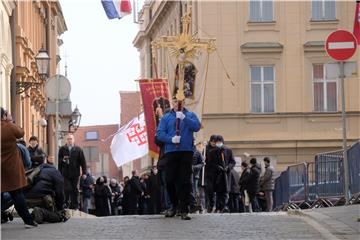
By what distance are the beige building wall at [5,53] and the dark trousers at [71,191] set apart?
9.73 metres

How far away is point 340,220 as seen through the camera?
15633 mm

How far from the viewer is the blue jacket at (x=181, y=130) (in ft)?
54.4

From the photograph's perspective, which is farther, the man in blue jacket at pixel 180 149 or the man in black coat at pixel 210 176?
the man in black coat at pixel 210 176

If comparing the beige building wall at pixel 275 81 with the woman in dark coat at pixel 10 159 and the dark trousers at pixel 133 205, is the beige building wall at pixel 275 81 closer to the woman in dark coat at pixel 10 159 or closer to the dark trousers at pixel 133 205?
the dark trousers at pixel 133 205

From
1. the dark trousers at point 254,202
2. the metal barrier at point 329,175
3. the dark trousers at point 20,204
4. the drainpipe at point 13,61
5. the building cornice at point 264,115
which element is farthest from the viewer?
the building cornice at point 264,115

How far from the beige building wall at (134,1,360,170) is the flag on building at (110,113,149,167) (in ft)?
36.2

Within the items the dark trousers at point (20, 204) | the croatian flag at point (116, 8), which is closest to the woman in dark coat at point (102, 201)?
the croatian flag at point (116, 8)

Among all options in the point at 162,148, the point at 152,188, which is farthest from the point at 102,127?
the point at 162,148

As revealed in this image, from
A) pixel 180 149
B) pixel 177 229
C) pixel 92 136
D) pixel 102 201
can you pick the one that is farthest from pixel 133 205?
pixel 92 136

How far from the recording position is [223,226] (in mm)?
15102

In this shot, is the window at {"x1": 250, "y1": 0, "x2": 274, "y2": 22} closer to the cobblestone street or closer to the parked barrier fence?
the parked barrier fence

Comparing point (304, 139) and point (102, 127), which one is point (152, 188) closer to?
point (304, 139)

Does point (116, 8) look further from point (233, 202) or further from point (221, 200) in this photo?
point (221, 200)

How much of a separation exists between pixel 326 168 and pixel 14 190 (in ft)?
31.2
